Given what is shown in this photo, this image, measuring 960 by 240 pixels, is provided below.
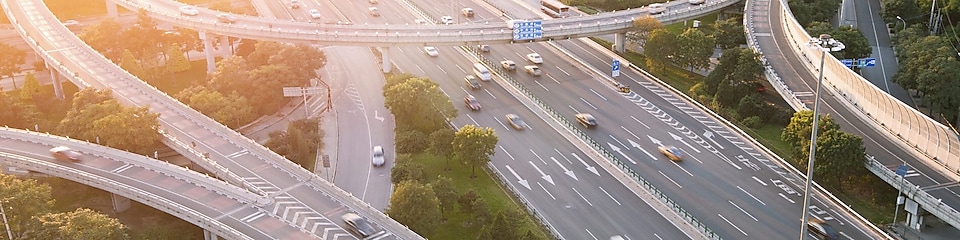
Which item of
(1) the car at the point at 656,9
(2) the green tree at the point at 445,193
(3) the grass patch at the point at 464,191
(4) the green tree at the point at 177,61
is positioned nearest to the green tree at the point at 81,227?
(3) the grass patch at the point at 464,191

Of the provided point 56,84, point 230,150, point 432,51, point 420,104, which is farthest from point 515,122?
point 56,84

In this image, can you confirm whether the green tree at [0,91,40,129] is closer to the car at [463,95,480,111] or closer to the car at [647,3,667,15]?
the car at [463,95,480,111]

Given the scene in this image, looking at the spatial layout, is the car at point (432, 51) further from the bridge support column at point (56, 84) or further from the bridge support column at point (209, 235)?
the bridge support column at point (209, 235)

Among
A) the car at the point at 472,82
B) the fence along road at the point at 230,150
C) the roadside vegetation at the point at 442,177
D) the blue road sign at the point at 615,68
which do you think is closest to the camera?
the roadside vegetation at the point at 442,177

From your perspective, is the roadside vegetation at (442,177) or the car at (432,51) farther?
the car at (432,51)

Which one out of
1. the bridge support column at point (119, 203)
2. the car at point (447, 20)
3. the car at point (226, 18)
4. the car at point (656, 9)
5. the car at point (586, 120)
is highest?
the car at point (226, 18)

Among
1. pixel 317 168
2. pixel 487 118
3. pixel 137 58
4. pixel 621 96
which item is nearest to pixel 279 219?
pixel 317 168
